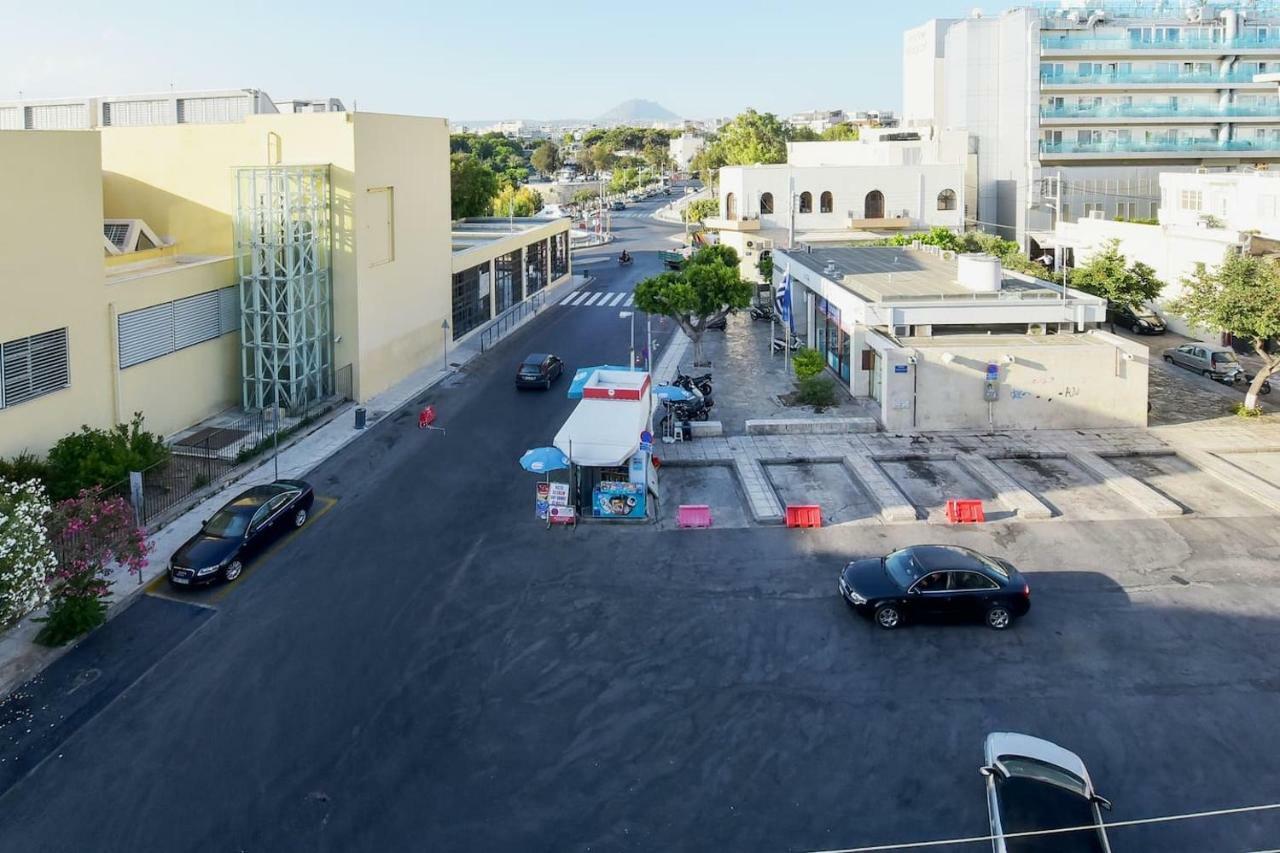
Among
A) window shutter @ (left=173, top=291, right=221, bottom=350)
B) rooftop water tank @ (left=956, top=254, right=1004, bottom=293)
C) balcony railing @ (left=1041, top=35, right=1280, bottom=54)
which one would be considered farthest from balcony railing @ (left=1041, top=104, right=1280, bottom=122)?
window shutter @ (left=173, top=291, right=221, bottom=350)

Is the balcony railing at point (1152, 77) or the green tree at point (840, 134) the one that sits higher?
the green tree at point (840, 134)

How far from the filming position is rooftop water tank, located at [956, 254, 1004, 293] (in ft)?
109

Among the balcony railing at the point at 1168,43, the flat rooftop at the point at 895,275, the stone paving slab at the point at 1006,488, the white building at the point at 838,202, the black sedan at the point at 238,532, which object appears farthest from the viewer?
the white building at the point at 838,202

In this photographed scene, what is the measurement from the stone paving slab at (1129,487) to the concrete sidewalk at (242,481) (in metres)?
21.0

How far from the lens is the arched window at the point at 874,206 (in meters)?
65.4

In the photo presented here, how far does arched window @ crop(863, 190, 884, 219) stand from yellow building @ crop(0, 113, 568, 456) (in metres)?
33.9

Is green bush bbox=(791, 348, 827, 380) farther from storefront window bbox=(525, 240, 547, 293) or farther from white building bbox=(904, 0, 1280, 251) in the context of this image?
white building bbox=(904, 0, 1280, 251)

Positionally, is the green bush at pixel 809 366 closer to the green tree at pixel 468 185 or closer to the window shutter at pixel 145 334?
the window shutter at pixel 145 334

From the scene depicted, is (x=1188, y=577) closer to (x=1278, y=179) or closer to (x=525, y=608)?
(x=525, y=608)

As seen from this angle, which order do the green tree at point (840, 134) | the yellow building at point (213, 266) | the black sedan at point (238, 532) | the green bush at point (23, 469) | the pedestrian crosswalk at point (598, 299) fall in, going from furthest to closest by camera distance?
the green tree at point (840, 134), the pedestrian crosswalk at point (598, 299), the yellow building at point (213, 266), the green bush at point (23, 469), the black sedan at point (238, 532)

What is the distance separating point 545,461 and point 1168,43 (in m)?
59.3

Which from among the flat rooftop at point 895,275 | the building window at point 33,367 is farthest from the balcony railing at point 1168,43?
the building window at point 33,367

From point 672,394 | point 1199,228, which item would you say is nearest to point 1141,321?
point 1199,228

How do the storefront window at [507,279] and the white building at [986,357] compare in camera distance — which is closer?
the white building at [986,357]
